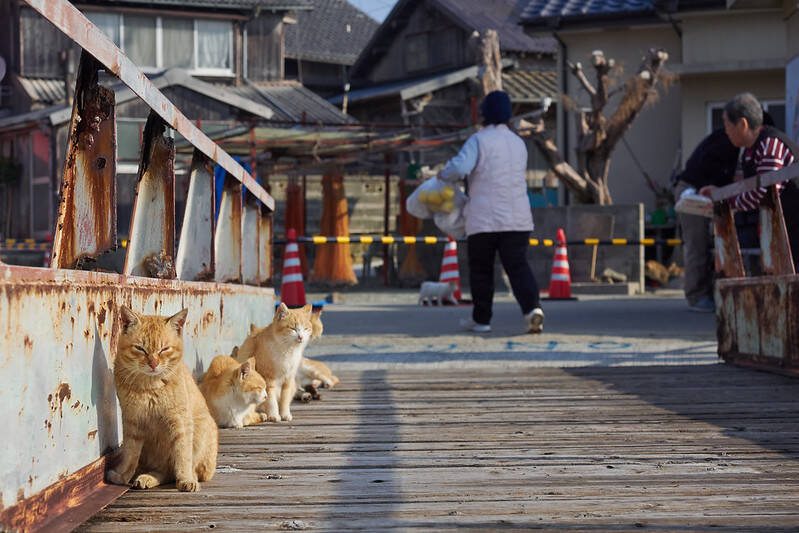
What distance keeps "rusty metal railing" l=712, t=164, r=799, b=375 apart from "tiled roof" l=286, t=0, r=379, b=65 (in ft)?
88.2

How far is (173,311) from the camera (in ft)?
13.3

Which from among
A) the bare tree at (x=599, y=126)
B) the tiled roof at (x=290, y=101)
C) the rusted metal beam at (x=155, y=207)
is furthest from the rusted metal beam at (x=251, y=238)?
the tiled roof at (x=290, y=101)

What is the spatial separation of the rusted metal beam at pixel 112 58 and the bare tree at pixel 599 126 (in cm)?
1338

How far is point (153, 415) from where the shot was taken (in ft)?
10.5

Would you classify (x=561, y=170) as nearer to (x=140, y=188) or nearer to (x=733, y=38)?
(x=733, y=38)

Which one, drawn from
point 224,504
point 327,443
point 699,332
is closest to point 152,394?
point 224,504

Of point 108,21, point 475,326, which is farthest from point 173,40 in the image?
point 475,326

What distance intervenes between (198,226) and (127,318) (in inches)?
76.0

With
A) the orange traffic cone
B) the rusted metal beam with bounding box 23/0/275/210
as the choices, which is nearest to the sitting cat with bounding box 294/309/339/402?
the rusted metal beam with bounding box 23/0/275/210

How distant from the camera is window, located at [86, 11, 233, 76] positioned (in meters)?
25.2

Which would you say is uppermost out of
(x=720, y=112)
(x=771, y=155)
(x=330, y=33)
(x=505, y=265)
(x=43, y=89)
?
(x=330, y=33)

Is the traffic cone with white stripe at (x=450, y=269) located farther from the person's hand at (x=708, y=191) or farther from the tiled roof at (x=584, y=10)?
the person's hand at (x=708, y=191)

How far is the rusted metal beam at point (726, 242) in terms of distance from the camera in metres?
6.80

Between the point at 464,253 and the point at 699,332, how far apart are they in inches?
343
